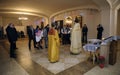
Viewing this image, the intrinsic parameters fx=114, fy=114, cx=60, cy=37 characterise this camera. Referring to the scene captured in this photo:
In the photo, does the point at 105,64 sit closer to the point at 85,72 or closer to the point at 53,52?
the point at 85,72

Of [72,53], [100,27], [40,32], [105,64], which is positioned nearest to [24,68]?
[72,53]

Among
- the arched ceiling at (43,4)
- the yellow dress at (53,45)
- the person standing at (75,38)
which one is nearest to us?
the yellow dress at (53,45)

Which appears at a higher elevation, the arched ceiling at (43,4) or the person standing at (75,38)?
the arched ceiling at (43,4)

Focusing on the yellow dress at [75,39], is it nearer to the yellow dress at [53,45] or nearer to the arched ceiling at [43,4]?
the yellow dress at [53,45]

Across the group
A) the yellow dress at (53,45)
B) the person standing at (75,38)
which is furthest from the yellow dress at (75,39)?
the yellow dress at (53,45)

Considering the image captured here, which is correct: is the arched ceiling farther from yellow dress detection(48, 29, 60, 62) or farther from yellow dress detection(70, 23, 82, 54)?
yellow dress detection(48, 29, 60, 62)

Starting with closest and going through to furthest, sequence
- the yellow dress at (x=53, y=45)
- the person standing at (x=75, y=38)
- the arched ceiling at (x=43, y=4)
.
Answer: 1. the yellow dress at (x=53, y=45)
2. the person standing at (x=75, y=38)
3. the arched ceiling at (x=43, y=4)

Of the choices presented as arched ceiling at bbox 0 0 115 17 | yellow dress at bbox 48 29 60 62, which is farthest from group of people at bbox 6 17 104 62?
arched ceiling at bbox 0 0 115 17

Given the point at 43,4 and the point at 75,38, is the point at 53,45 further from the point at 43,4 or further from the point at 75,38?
the point at 43,4

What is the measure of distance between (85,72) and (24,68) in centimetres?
202

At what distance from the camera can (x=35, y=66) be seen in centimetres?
407

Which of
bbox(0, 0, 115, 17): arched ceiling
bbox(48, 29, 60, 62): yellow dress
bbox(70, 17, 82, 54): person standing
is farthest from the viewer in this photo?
bbox(0, 0, 115, 17): arched ceiling

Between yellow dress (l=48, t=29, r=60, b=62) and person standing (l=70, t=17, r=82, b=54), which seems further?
person standing (l=70, t=17, r=82, b=54)

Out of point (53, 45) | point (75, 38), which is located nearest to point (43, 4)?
point (75, 38)
